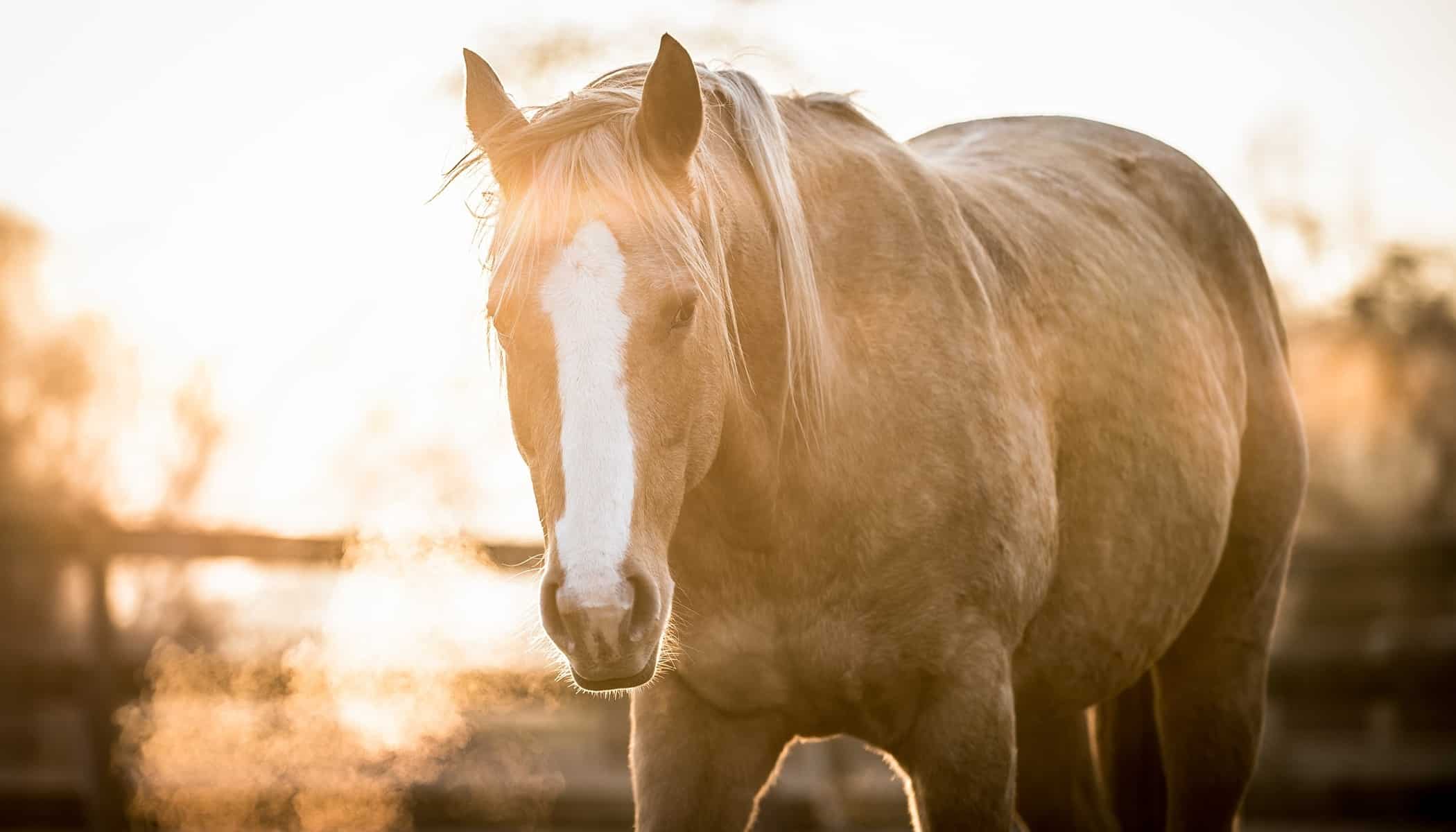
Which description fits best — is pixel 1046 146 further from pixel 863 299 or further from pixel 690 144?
pixel 690 144

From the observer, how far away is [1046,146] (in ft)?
12.1

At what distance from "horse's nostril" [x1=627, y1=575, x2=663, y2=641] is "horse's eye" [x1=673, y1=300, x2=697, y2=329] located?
40cm

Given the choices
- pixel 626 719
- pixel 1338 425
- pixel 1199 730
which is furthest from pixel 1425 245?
pixel 1199 730

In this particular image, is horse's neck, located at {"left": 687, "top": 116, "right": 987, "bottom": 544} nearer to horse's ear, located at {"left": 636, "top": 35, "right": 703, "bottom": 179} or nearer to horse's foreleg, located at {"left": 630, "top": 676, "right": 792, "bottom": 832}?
horse's ear, located at {"left": 636, "top": 35, "right": 703, "bottom": 179}

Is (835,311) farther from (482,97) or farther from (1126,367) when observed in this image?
(1126,367)

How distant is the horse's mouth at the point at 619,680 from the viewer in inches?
69.2

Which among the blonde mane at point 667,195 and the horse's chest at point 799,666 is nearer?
the blonde mane at point 667,195

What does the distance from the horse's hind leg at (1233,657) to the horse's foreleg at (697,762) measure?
156cm

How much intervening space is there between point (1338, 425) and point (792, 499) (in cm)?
1691

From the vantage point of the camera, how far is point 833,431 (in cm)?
229

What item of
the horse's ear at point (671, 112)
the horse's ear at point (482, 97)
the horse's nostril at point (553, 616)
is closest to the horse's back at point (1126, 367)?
the horse's ear at point (671, 112)

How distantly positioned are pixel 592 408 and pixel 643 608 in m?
0.29

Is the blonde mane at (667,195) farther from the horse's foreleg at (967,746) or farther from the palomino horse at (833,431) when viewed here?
the horse's foreleg at (967,746)

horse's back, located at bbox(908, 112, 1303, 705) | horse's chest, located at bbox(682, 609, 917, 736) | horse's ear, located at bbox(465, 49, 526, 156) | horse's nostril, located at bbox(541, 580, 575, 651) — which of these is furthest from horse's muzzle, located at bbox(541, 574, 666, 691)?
horse's back, located at bbox(908, 112, 1303, 705)
